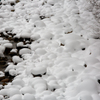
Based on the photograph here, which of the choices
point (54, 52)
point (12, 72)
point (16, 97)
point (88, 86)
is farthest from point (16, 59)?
point (88, 86)

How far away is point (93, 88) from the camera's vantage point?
232 centimetres

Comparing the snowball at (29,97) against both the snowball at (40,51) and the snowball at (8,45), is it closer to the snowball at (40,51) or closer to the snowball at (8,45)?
the snowball at (40,51)

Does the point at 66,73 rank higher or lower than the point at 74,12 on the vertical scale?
lower

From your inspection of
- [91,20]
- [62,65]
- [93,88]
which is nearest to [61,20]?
[91,20]

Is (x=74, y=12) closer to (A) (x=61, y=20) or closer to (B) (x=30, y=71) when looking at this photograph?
(A) (x=61, y=20)

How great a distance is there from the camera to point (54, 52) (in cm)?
347

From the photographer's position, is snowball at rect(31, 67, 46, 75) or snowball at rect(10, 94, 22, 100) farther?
snowball at rect(31, 67, 46, 75)

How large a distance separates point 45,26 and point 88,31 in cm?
140

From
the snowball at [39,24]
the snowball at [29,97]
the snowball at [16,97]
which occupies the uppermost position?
the snowball at [39,24]

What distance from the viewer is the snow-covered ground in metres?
2.42

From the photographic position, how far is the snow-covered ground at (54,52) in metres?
2.42

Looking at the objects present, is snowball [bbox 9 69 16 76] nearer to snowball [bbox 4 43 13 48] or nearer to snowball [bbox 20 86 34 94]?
snowball [bbox 20 86 34 94]

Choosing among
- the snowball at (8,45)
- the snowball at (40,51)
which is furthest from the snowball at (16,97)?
the snowball at (8,45)

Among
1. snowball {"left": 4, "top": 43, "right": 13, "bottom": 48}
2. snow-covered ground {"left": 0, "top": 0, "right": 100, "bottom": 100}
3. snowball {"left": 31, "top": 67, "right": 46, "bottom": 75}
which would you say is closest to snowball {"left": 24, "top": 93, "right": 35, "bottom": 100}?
snow-covered ground {"left": 0, "top": 0, "right": 100, "bottom": 100}
